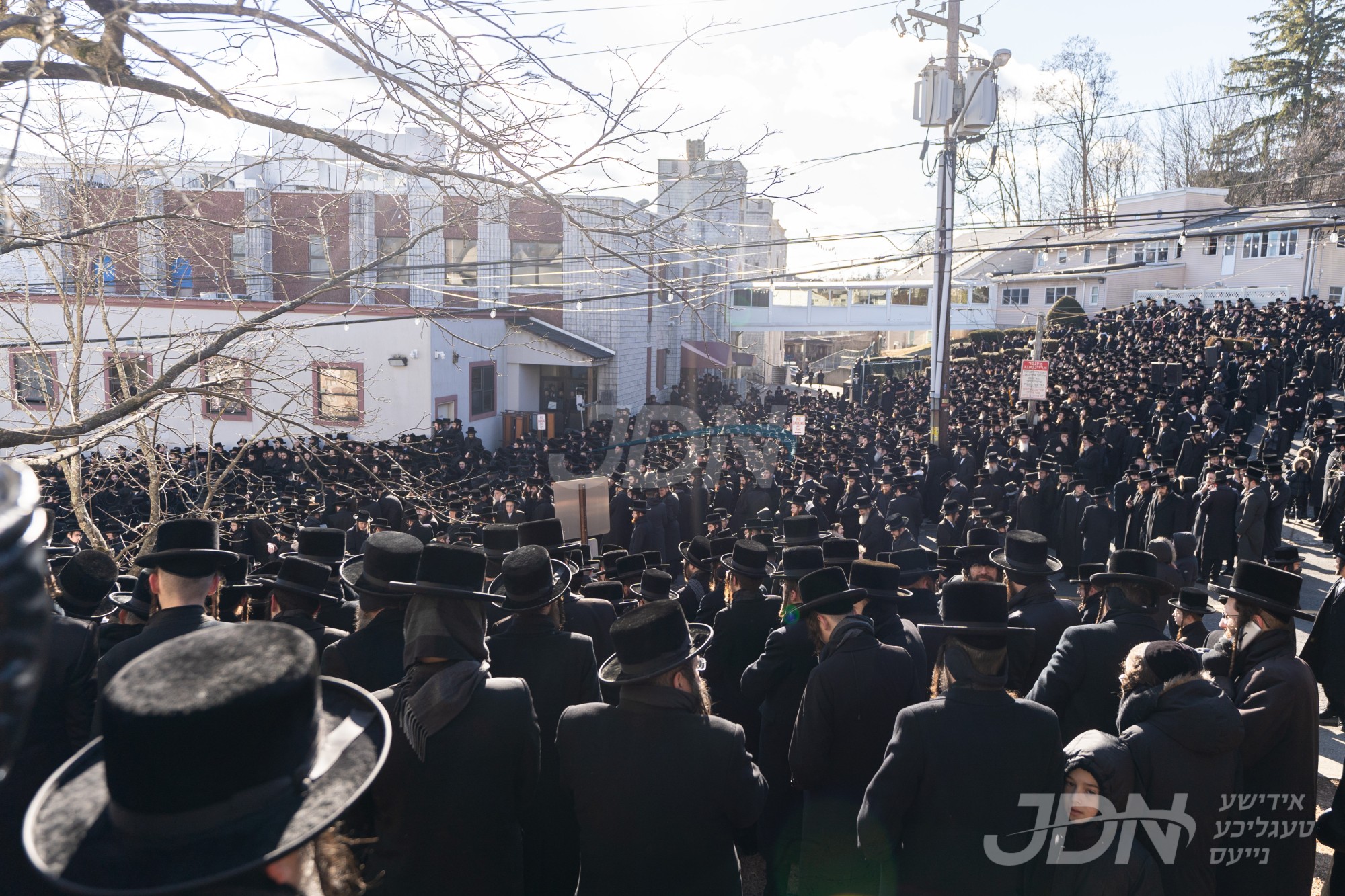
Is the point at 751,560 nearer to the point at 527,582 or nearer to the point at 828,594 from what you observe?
the point at 828,594

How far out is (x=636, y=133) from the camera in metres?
4.53

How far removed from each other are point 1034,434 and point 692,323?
28829 mm

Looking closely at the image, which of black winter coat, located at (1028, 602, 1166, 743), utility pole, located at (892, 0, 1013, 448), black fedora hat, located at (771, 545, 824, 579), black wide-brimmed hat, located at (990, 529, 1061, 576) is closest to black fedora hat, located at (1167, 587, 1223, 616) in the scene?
black wide-brimmed hat, located at (990, 529, 1061, 576)

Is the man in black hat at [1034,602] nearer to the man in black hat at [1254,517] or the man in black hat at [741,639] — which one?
the man in black hat at [741,639]

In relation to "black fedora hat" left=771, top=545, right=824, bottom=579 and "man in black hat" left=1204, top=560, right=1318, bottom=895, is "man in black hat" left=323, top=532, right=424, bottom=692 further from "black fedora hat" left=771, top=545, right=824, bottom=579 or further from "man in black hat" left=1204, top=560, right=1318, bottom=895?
"man in black hat" left=1204, top=560, right=1318, bottom=895

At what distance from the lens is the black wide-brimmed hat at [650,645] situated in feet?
10.1

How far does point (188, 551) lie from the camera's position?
11.9 ft

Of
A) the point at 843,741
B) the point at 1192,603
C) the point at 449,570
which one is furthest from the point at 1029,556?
the point at 449,570

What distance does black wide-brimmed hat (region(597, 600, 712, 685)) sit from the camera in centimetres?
308

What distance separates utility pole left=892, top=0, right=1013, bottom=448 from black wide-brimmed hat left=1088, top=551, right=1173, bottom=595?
13.5 metres

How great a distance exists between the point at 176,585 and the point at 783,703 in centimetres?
285

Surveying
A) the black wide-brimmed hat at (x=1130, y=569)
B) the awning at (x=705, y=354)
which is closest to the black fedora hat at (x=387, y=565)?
the black wide-brimmed hat at (x=1130, y=569)

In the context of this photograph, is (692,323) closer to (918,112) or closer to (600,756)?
(918,112)

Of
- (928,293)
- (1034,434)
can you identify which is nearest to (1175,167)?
(928,293)
